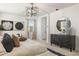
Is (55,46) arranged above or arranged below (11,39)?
below

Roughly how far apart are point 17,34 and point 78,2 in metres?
1.25

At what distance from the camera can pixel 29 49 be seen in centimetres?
207

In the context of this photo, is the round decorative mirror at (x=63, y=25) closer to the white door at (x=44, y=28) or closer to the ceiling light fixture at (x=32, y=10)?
the white door at (x=44, y=28)

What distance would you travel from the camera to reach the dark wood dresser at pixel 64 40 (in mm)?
2104

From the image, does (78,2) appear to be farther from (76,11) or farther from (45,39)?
(45,39)

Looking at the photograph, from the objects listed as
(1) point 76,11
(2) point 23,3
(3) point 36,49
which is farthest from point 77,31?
(2) point 23,3

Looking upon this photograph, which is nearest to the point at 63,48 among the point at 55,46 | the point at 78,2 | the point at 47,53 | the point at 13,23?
the point at 55,46

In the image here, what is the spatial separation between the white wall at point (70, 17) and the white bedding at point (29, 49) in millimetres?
361

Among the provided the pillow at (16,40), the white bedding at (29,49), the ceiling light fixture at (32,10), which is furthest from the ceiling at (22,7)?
the white bedding at (29,49)

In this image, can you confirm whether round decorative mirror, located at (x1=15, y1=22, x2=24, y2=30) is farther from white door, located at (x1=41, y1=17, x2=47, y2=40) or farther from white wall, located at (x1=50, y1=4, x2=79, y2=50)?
white wall, located at (x1=50, y1=4, x2=79, y2=50)

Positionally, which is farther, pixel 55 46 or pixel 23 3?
pixel 55 46

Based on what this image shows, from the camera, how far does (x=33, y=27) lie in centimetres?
223

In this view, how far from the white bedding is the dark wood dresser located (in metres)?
0.27

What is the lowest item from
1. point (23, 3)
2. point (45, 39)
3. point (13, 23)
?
point (45, 39)
